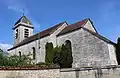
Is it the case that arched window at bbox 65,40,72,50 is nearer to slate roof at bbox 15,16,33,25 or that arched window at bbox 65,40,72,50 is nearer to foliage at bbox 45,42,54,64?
foliage at bbox 45,42,54,64

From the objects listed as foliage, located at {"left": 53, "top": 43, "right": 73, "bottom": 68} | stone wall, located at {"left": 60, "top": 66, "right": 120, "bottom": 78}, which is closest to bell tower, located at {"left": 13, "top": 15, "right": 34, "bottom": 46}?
foliage, located at {"left": 53, "top": 43, "right": 73, "bottom": 68}

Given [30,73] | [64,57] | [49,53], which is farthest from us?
[49,53]

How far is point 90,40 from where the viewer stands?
2095 centimetres

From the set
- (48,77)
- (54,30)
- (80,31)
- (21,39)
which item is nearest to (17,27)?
(21,39)

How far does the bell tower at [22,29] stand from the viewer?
34828mm

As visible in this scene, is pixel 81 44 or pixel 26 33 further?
pixel 26 33

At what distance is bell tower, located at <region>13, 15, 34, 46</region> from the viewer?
34.8 metres

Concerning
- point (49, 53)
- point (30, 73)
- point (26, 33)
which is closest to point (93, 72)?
point (30, 73)

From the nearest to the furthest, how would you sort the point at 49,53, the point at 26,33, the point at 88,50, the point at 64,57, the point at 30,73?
the point at 30,73
the point at 88,50
the point at 64,57
the point at 49,53
the point at 26,33

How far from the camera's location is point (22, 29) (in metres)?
34.9

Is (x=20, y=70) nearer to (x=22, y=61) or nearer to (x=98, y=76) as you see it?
(x=98, y=76)

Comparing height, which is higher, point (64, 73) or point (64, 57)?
point (64, 57)

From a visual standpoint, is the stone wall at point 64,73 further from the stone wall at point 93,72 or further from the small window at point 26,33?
the small window at point 26,33

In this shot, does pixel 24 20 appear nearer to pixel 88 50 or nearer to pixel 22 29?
pixel 22 29
